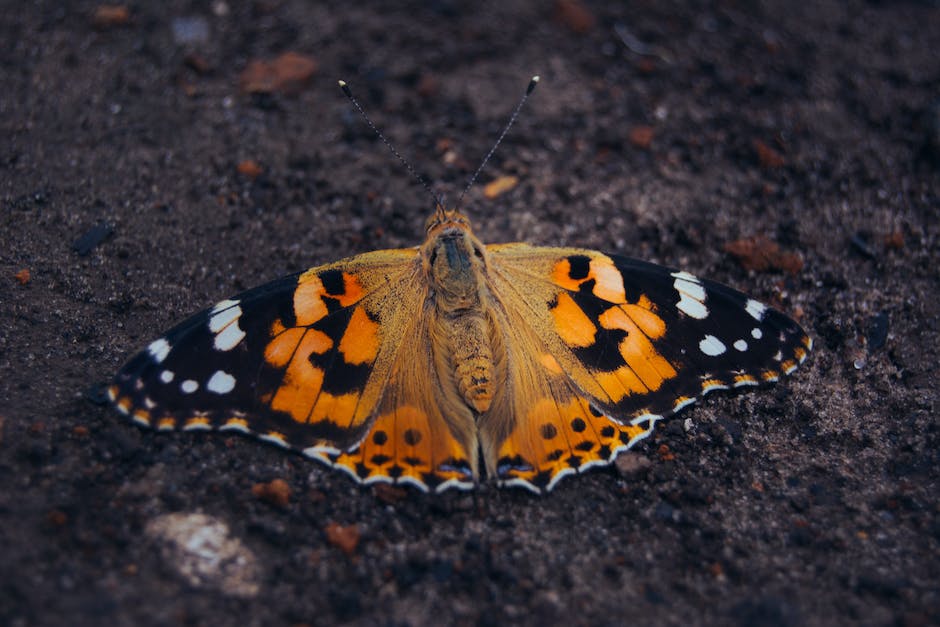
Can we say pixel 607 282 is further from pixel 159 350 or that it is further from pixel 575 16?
pixel 575 16

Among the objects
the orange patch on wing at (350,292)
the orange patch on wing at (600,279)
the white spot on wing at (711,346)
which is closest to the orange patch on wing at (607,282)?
the orange patch on wing at (600,279)

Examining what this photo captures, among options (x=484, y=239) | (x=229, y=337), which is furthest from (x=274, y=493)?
(x=484, y=239)

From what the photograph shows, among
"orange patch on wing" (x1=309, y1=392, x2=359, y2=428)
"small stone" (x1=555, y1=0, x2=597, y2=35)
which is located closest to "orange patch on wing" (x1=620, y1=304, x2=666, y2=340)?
"orange patch on wing" (x1=309, y1=392, x2=359, y2=428)

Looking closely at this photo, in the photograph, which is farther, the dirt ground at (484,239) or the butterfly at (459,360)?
the butterfly at (459,360)

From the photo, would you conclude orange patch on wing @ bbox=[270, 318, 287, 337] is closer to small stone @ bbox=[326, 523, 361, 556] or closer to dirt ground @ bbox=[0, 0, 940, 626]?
dirt ground @ bbox=[0, 0, 940, 626]

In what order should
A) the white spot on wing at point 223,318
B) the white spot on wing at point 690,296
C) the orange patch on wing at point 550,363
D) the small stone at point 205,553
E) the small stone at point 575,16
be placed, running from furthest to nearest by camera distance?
the small stone at point 575,16 → the white spot on wing at point 690,296 → the orange patch on wing at point 550,363 → the white spot on wing at point 223,318 → the small stone at point 205,553

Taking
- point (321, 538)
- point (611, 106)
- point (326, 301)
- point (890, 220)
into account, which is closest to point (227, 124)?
point (326, 301)

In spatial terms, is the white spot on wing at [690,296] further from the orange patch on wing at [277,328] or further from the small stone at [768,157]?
the orange patch on wing at [277,328]

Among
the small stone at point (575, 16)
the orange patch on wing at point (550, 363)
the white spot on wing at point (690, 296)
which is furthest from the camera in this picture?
the small stone at point (575, 16)
